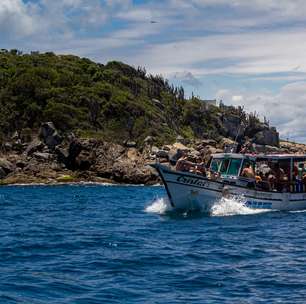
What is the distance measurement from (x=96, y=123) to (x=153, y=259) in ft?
279

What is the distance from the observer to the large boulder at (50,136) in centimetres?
8956

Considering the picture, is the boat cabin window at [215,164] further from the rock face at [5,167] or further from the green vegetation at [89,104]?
the green vegetation at [89,104]

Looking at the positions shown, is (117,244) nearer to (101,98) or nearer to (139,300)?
(139,300)

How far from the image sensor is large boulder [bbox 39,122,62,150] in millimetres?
89562

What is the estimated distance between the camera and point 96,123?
103750 millimetres

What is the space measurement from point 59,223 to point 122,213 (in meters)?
6.21

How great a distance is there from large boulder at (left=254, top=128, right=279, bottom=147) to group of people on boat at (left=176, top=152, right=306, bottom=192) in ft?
292

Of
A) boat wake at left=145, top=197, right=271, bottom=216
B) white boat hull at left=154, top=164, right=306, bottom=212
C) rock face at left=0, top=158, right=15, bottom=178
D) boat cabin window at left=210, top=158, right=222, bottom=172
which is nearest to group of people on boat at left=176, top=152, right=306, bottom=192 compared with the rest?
boat cabin window at left=210, top=158, right=222, bottom=172

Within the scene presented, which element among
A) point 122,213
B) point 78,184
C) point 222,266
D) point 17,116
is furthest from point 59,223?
point 17,116

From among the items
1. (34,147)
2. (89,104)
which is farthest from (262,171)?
(89,104)

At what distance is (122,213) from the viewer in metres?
35.8

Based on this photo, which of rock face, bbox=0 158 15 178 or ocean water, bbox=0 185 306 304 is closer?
ocean water, bbox=0 185 306 304

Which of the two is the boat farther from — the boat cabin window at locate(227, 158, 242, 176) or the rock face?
the rock face

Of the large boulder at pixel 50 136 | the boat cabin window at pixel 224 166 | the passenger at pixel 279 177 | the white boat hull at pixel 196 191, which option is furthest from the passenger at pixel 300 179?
the large boulder at pixel 50 136
